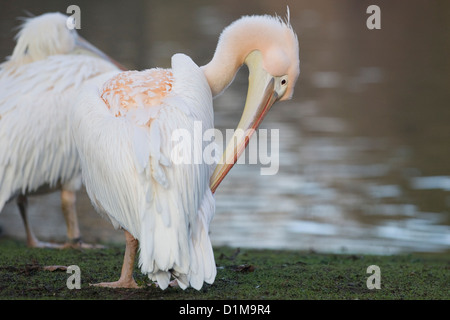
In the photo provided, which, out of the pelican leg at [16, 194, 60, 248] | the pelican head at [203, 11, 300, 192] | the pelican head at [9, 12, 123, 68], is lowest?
the pelican leg at [16, 194, 60, 248]

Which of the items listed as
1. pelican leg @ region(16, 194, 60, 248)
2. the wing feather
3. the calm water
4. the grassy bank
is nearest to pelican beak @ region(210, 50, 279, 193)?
the grassy bank

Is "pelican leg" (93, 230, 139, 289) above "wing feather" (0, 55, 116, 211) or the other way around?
the other way around

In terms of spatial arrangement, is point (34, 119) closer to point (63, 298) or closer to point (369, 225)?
point (63, 298)

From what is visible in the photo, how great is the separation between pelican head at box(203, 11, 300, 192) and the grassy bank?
1.01 meters

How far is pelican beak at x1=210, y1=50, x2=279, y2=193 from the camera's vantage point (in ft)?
17.1

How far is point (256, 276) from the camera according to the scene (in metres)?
5.43

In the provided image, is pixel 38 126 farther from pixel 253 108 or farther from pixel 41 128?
pixel 253 108

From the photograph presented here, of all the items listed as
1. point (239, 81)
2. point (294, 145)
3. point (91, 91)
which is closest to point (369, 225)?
point (294, 145)

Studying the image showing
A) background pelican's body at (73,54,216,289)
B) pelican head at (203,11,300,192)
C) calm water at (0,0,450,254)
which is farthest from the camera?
calm water at (0,0,450,254)

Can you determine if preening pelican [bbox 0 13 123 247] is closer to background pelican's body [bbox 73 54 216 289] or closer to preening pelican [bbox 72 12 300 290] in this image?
preening pelican [bbox 72 12 300 290]

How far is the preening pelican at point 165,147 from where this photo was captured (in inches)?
172

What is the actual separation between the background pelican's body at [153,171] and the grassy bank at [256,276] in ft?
1.22

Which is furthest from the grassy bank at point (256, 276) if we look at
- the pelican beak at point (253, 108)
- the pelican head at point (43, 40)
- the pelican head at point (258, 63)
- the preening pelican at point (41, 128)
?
the pelican head at point (43, 40)

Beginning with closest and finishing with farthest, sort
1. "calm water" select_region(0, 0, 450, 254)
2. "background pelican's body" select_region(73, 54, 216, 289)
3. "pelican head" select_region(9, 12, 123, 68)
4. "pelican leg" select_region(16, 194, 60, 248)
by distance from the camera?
1. "background pelican's body" select_region(73, 54, 216, 289)
2. "pelican leg" select_region(16, 194, 60, 248)
3. "pelican head" select_region(9, 12, 123, 68)
4. "calm water" select_region(0, 0, 450, 254)
